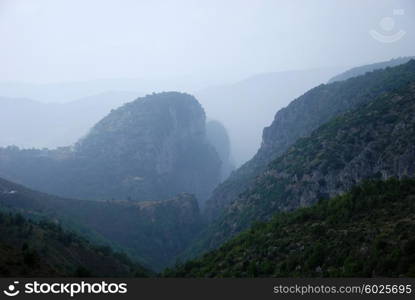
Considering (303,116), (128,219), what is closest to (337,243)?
(128,219)

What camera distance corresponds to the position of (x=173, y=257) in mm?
137000

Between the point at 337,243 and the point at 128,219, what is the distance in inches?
4335

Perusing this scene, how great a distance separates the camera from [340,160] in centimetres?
8325

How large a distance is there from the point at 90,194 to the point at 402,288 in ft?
548

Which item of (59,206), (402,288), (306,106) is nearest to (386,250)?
(402,288)

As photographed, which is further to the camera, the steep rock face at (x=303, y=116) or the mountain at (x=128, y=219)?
the steep rock face at (x=303, y=116)

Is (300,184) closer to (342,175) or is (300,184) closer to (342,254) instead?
(342,175)

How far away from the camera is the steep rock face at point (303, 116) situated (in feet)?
433
